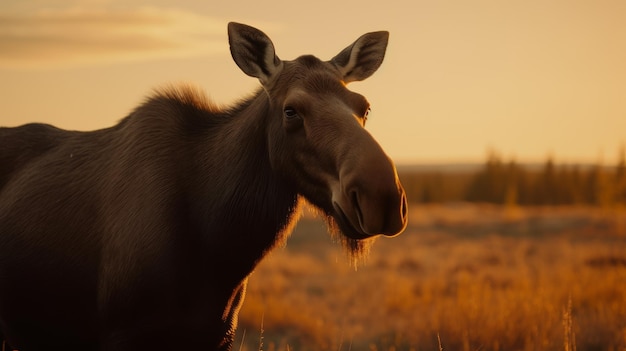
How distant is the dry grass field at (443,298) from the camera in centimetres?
934

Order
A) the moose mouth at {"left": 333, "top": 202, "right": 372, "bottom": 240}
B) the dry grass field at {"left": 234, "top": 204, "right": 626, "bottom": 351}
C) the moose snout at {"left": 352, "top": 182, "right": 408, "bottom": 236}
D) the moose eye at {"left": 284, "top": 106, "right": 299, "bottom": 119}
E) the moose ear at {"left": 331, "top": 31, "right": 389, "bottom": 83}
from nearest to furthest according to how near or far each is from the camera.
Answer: the moose snout at {"left": 352, "top": 182, "right": 408, "bottom": 236}
the moose mouth at {"left": 333, "top": 202, "right": 372, "bottom": 240}
the moose eye at {"left": 284, "top": 106, "right": 299, "bottom": 119}
the moose ear at {"left": 331, "top": 31, "right": 389, "bottom": 83}
the dry grass field at {"left": 234, "top": 204, "right": 626, "bottom": 351}

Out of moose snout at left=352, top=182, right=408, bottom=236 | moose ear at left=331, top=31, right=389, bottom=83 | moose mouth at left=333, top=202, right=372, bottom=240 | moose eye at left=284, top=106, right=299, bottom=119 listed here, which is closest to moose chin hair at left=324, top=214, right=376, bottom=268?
moose mouth at left=333, top=202, right=372, bottom=240

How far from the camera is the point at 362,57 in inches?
163

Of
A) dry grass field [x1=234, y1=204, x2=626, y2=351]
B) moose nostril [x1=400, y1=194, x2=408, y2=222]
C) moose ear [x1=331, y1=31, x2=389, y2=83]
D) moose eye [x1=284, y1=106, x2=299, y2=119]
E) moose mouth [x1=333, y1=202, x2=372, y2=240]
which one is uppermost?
moose ear [x1=331, y1=31, x2=389, y2=83]

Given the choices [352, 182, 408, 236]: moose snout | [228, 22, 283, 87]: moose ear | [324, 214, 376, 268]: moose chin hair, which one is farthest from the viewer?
[324, 214, 376, 268]: moose chin hair

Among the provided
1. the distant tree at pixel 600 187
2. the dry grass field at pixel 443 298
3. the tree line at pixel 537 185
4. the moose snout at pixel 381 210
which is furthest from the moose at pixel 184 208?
the tree line at pixel 537 185

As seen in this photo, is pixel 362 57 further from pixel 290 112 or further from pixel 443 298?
pixel 443 298

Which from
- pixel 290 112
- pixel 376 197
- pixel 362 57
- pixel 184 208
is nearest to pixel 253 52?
pixel 290 112

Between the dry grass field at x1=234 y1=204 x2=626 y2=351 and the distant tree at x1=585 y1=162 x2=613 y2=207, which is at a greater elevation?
the dry grass field at x1=234 y1=204 x2=626 y2=351

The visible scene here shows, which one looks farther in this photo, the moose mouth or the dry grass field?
the dry grass field

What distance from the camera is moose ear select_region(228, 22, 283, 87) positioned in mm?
3707

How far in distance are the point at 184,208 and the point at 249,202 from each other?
0.38m

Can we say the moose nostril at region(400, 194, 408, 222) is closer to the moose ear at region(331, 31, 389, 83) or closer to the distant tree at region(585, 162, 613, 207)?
the moose ear at region(331, 31, 389, 83)

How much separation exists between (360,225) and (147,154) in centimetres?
156
